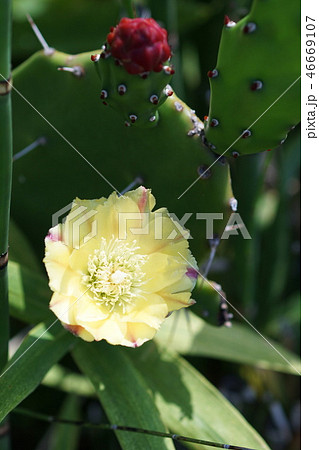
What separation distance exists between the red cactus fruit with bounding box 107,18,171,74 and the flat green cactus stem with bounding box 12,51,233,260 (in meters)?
0.14

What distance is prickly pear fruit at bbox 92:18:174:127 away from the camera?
1.91 feet

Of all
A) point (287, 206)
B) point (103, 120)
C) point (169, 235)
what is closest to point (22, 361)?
point (169, 235)

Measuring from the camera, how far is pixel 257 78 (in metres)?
0.64

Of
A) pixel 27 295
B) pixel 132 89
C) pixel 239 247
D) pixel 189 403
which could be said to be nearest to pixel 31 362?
pixel 27 295

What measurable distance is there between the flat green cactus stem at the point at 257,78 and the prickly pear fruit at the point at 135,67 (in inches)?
2.9

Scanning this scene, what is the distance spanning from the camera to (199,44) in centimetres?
143

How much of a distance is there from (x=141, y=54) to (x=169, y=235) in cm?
21

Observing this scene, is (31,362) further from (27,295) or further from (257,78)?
(257,78)

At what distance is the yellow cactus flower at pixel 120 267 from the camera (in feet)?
2.07

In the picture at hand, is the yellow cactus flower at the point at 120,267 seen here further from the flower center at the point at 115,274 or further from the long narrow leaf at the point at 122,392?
the long narrow leaf at the point at 122,392

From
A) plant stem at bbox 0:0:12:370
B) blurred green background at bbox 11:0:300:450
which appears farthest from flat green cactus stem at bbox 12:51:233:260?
blurred green background at bbox 11:0:300:450

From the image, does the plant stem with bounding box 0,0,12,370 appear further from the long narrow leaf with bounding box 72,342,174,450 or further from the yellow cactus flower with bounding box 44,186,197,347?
the long narrow leaf with bounding box 72,342,174,450

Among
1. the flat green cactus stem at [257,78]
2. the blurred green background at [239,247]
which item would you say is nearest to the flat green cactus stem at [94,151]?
the flat green cactus stem at [257,78]
